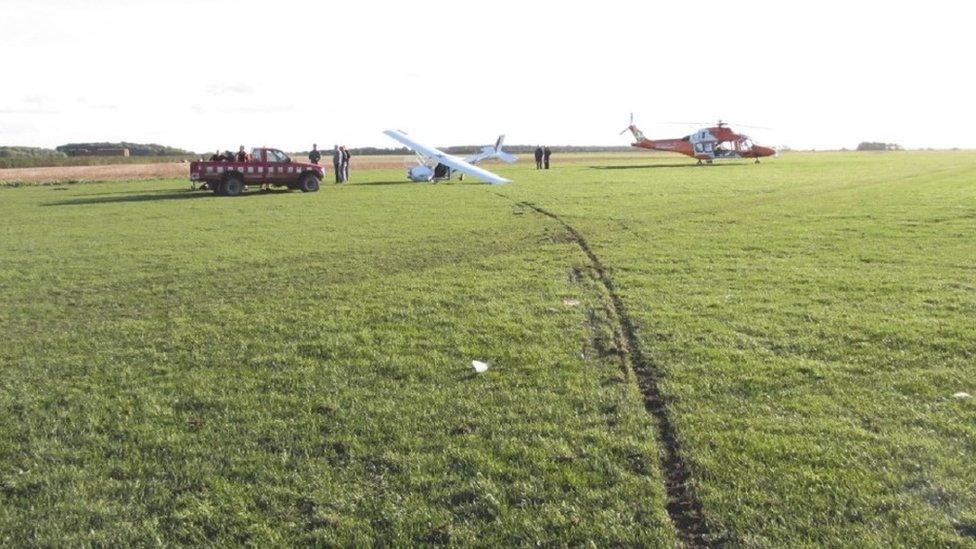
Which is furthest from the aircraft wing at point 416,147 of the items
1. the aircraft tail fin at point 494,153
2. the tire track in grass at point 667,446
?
the tire track in grass at point 667,446

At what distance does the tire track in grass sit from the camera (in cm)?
365

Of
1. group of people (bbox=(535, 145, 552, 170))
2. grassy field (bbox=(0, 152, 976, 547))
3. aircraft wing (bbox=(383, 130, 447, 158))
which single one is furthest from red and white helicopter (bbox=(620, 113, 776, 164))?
grassy field (bbox=(0, 152, 976, 547))

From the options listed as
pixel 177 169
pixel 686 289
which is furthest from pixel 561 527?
pixel 177 169

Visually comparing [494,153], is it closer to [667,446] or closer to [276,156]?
[276,156]

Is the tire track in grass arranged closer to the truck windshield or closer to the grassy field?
the grassy field

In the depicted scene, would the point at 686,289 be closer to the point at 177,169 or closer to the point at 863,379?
the point at 863,379

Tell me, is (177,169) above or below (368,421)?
above

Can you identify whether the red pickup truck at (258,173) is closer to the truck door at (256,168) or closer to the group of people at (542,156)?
the truck door at (256,168)

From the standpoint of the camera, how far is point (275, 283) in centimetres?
1009

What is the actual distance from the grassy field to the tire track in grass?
0.06 ft

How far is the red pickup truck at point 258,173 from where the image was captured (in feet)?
87.7

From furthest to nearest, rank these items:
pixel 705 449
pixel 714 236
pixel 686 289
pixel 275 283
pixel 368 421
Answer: pixel 714 236 < pixel 275 283 < pixel 686 289 < pixel 368 421 < pixel 705 449

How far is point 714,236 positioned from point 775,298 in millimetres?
5889

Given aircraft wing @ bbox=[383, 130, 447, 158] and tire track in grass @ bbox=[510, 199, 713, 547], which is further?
aircraft wing @ bbox=[383, 130, 447, 158]
